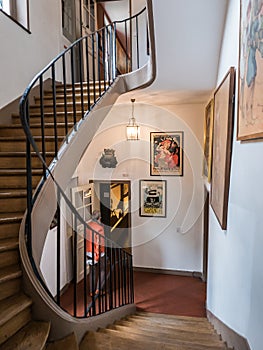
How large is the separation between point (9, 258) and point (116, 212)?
6.38 meters

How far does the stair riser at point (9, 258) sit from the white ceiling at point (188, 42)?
108 inches

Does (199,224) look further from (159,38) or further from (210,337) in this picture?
(159,38)

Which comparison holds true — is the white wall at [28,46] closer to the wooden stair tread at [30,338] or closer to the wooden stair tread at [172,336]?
the wooden stair tread at [30,338]

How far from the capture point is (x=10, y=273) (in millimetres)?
1753

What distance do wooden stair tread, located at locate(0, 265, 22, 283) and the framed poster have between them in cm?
382

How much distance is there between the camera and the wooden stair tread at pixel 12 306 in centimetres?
154

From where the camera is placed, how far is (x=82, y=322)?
1971mm

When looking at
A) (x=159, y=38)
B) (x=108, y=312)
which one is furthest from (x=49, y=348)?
(x=159, y=38)

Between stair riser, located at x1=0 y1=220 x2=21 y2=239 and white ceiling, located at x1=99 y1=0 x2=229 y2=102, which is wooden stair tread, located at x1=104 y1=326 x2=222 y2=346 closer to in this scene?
stair riser, located at x1=0 y1=220 x2=21 y2=239

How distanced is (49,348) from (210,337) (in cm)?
159

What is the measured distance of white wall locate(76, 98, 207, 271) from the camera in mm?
5250

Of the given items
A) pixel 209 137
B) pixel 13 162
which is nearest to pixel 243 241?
pixel 13 162

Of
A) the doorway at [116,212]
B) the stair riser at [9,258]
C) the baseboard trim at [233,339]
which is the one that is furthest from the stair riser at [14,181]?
the doorway at [116,212]

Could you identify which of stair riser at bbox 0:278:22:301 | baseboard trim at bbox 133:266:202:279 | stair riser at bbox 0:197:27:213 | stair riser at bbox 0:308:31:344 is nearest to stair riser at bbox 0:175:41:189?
stair riser at bbox 0:197:27:213
